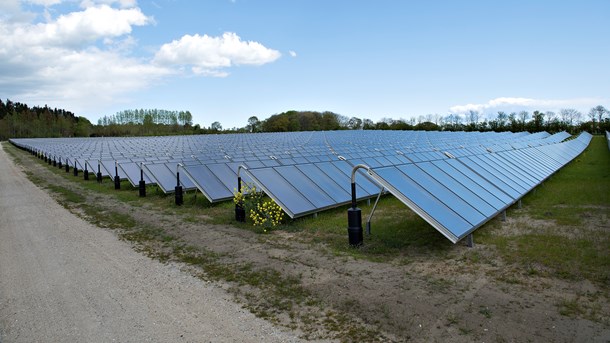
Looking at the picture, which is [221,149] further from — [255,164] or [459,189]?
[459,189]

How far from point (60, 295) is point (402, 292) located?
5476 millimetres

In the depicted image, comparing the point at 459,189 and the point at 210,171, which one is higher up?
the point at 210,171

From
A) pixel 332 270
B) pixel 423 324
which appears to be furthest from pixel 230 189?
pixel 423 324

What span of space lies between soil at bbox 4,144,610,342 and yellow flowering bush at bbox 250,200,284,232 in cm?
148

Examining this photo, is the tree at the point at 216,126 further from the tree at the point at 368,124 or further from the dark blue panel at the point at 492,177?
the dark blue panel at the point at 492,177

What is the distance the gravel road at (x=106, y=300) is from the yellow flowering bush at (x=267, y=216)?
321cm

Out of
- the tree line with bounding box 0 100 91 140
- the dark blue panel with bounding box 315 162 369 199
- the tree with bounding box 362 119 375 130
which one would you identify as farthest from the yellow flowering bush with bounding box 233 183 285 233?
the tree line with bounding box 0 100 91 140

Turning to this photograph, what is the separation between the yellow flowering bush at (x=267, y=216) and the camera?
35.7 ft

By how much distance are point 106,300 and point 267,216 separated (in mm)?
5120

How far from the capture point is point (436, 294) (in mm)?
6176

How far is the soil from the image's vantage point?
16.5 ft

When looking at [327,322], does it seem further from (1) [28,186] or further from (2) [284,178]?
(1) [28,186]

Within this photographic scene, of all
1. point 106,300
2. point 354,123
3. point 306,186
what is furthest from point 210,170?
point 354,123

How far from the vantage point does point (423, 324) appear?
5238mm
